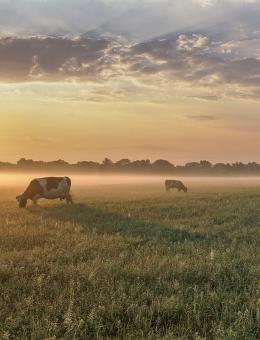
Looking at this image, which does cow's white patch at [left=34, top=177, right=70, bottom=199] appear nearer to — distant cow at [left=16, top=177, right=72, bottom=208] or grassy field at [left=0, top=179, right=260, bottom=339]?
distant cow at [left=16, top=177, right=72, bottom=208]

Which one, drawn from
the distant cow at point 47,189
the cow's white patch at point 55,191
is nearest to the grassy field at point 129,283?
the distant cow at point 47,189

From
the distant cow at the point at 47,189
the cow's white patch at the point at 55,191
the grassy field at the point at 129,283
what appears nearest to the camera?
the grassy field at the point at 129,283

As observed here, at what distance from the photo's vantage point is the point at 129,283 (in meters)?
9.12

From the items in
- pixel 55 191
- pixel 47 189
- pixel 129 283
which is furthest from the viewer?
pixel 55 191

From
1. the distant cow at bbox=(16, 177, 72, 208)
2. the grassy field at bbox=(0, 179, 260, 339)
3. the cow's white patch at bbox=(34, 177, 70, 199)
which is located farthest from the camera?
the cow's white patch at bbox=(34, 177, 70, 199)

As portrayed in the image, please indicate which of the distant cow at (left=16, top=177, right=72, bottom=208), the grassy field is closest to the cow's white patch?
the distant cow at (left=16, top=177, right=72, bottom=208)

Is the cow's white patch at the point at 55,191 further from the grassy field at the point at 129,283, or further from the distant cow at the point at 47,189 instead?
the grassy field at the point at 129,283

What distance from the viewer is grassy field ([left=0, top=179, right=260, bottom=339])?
22.7 ft

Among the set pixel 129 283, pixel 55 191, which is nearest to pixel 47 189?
pixel 55 191

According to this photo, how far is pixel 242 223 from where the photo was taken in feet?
61.4

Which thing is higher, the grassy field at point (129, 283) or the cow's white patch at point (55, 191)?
the cow's white patch at point (55, 191)

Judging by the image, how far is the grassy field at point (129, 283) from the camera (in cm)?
693

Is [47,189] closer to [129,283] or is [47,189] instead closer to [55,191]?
[55,191]

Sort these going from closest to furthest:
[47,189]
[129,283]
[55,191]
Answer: [129,283] → [47,189] → [55,191]
